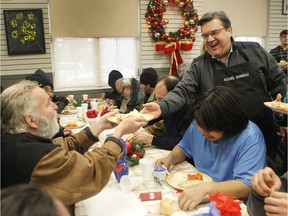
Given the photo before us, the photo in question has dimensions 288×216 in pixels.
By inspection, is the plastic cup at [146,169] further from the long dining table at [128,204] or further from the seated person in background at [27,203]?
the seated person in background at [27,203]

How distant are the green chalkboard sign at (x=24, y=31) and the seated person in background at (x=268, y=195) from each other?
598cm

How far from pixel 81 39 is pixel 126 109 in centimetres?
270

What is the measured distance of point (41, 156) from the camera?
4.47 feet

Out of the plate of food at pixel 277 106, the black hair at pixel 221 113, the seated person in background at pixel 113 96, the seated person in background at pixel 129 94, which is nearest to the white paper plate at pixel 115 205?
the black hair at pixel 221 113

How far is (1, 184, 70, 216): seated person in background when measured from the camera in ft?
2.19

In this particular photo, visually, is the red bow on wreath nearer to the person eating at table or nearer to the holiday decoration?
the holiday decoration

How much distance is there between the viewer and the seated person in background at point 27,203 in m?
0.67

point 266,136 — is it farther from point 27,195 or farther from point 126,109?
point 126,109

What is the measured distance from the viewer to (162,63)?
7301 millimetres

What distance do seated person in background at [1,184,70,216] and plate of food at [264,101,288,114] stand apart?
2.23m

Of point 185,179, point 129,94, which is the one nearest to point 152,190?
point 185,179

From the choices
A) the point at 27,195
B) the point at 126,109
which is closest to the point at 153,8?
the point at 126,109

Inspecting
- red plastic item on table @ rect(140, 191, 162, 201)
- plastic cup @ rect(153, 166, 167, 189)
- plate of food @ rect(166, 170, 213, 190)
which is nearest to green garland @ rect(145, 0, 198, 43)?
plate of food @ rect(166, 170, 213, 190)

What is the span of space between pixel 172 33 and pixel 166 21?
1.06 feet
